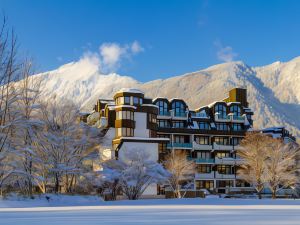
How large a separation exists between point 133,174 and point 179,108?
30.1 metres

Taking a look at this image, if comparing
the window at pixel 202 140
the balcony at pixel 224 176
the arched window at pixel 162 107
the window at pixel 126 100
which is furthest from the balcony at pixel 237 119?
the window at pixel 126 100

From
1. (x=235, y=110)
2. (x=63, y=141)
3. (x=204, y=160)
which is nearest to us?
(x=63, y=141)

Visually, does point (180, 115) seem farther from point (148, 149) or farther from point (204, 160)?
point (148, 149)

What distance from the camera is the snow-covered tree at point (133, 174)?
47.4 m

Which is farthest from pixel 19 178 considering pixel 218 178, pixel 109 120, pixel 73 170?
pixel 218 178

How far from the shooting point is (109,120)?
6281 cm

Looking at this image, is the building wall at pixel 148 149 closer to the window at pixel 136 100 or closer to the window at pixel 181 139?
the window at pixel 136 100

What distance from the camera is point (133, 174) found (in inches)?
1889

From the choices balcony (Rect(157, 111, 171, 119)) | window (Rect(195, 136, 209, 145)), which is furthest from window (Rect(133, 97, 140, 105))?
window (Rect(195, 136, 209, 145))

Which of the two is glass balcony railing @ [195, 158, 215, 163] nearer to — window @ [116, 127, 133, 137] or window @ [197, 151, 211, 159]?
window @ [197, 151, 211, 159]

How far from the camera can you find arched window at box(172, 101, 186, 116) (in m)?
75.0

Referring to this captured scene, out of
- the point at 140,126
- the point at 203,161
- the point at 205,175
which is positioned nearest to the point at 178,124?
the point at 203,161

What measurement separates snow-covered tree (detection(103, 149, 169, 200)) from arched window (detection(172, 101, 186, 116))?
2397 centimetres

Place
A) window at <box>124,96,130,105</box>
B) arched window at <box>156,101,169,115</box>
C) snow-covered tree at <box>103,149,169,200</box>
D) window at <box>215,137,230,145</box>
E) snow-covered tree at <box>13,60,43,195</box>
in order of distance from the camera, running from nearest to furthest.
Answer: snow-covered tree at <box>13,60,43,195</box>, snow-covered tree at <box>103,149,169,200</box>, window at <box>124,96,130,105</box>, arched window at <box>156,101,169,115</box>, window at <box>215,137,230,145</box>
